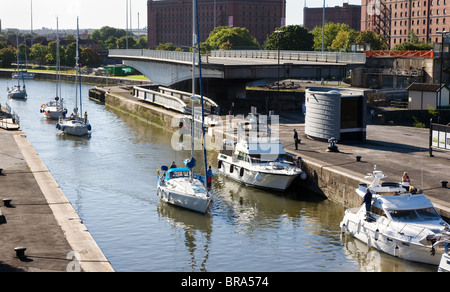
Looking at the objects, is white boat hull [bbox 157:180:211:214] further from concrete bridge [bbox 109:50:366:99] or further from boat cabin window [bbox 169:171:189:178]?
concrete bridge [bbox 109:50:366:99]

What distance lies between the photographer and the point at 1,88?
13475 cm

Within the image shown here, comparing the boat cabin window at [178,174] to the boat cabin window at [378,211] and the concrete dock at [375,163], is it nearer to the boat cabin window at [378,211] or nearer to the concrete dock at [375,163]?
the concrete dock at [375,163]

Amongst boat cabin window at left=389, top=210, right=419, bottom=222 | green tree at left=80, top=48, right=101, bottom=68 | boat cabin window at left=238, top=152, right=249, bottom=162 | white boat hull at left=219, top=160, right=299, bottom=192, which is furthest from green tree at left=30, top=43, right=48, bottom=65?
boat cabin window at left=389, top=210, right=419, bottom=222

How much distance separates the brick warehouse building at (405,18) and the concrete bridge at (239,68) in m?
76.3

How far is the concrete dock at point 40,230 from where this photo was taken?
2444 cm

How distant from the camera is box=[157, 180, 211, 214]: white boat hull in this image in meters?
36.2

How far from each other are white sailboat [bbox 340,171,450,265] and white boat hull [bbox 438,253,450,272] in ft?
5.63

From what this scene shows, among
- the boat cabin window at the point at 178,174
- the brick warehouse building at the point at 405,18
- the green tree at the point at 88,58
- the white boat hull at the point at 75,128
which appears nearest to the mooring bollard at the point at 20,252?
the boat cabin window at the point at 178,174

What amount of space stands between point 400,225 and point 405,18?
158 metres

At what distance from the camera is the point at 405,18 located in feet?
583

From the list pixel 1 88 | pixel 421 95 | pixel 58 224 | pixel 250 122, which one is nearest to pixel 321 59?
pixel 421 95

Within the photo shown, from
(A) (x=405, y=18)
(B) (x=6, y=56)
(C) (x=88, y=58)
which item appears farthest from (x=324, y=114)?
(B) (x=6, y=56)

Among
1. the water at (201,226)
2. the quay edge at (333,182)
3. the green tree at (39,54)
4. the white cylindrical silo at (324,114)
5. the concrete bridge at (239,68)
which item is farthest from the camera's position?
the green tree at (39,54)

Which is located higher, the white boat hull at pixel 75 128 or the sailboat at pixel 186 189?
the white boat hull at pixel 75 128
